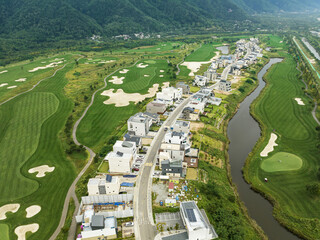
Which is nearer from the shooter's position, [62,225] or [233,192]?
[62,225]

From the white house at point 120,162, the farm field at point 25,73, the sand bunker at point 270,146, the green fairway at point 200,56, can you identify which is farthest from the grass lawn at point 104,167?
the green fairway at point 200,56

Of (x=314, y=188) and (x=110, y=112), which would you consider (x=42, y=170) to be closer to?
(x=110, y=112)

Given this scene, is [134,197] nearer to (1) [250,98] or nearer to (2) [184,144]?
(2) [184,144]

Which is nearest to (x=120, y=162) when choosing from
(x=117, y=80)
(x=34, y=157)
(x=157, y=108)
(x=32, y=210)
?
(x=32, y=210)

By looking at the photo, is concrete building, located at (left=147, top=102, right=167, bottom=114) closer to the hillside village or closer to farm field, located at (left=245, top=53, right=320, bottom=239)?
the hillside village

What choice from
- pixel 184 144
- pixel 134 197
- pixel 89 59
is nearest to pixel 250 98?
pixel 184 144

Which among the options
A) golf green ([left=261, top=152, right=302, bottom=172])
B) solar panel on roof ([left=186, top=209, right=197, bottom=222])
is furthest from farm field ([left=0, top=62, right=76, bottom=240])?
golf green ([left=261, top=152, right=302, bottom=172])

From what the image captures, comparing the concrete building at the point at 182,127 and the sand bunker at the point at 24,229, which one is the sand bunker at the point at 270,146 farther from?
the sand bunker at the point at 24,229
